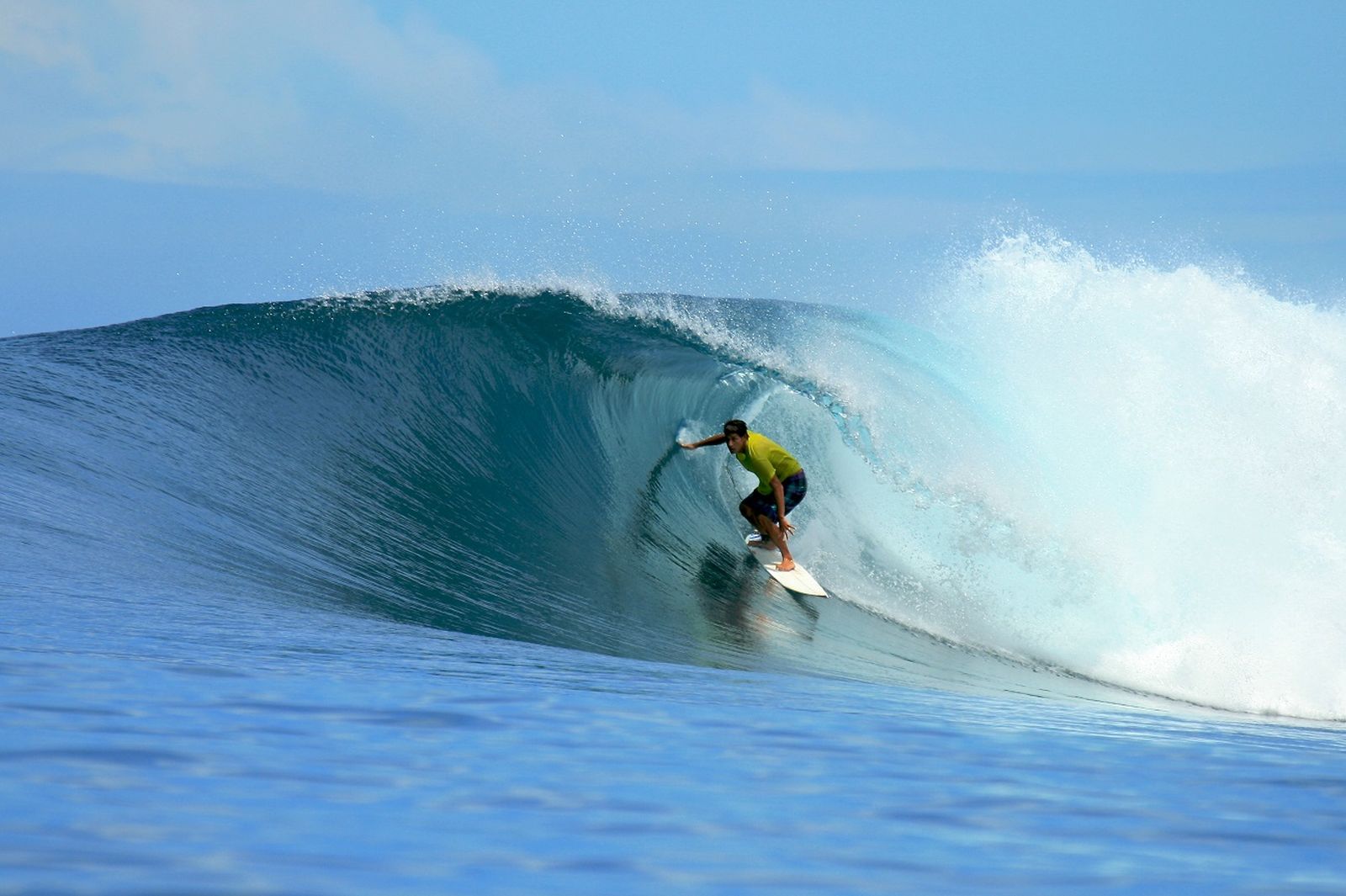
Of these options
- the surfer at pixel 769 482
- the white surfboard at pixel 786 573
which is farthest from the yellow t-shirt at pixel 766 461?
the white surfboard at pixel 786 573

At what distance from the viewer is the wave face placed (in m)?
7.21

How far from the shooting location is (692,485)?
1087cm

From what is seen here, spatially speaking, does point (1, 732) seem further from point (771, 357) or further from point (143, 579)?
point (771, 357)

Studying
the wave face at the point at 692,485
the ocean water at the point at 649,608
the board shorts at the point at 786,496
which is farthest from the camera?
the board shorts at the point at 786,496

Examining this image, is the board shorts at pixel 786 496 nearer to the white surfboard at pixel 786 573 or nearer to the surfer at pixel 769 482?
the surfer at pixel 769 482

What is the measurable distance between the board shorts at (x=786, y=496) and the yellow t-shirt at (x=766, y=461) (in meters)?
0.05

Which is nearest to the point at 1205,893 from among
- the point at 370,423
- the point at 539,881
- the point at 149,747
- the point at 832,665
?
the point at 539,881

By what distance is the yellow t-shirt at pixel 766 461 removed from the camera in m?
8.84

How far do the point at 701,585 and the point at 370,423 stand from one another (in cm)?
359

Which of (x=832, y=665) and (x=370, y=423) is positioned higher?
(x=370, y=423)

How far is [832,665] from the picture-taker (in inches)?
265

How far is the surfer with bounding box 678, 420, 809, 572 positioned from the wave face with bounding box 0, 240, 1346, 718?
349 mm

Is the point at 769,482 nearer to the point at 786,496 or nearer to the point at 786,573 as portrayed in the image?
the point at 786,496

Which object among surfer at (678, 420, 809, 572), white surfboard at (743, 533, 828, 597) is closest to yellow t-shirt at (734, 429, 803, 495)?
surfer at (678, 420, 809, 572)
